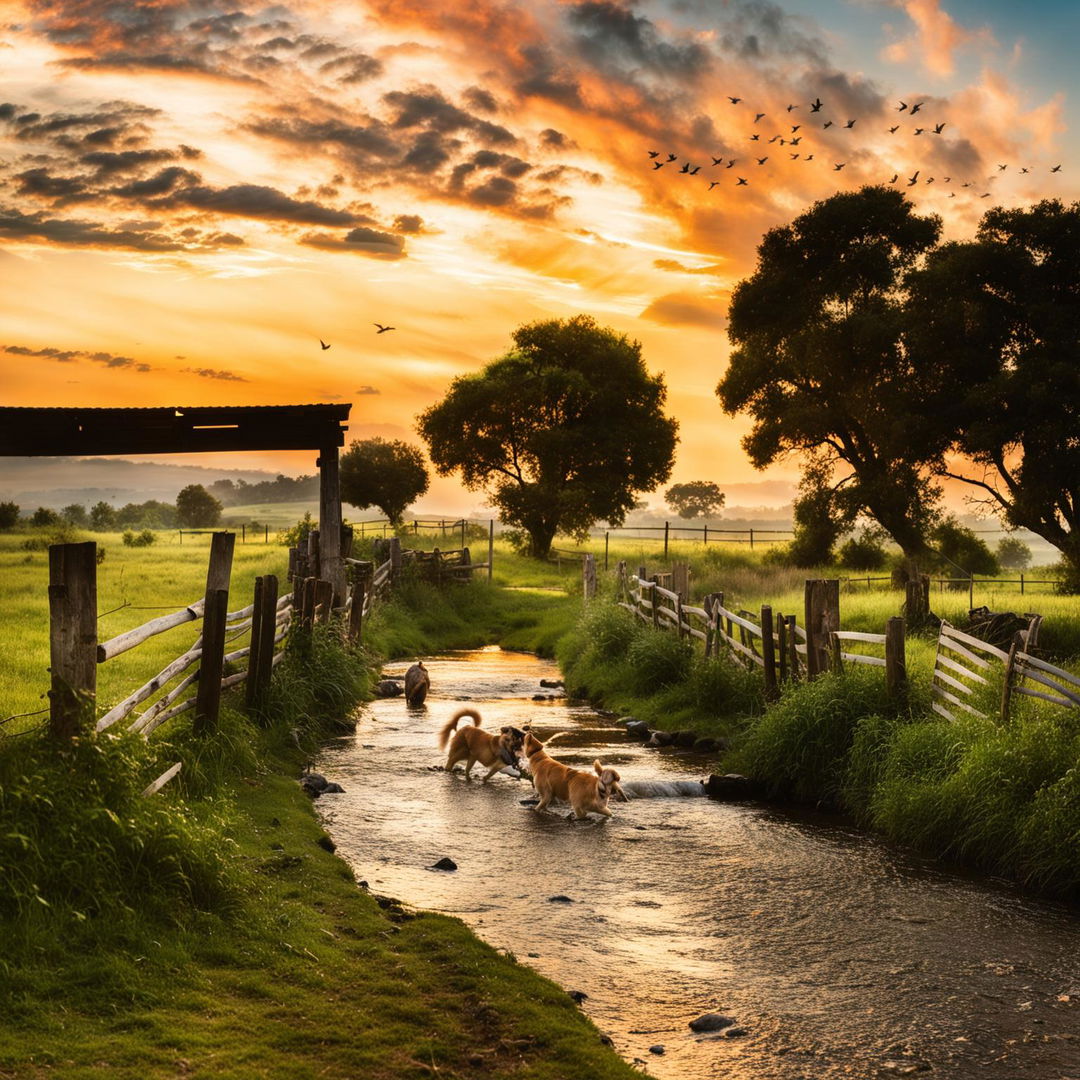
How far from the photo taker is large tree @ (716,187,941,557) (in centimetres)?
3566

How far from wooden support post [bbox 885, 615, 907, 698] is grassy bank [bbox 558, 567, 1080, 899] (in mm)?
119

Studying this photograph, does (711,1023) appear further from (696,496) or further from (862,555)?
(696,496)

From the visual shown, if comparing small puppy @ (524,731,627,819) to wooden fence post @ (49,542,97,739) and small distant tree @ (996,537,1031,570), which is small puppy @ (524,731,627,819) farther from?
small distant tree @ (996,537,1031,570)

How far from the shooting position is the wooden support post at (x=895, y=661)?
11.5 metres

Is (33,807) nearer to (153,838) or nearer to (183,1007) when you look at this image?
(153,838)

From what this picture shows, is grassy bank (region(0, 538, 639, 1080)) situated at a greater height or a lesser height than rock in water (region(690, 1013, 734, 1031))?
greater

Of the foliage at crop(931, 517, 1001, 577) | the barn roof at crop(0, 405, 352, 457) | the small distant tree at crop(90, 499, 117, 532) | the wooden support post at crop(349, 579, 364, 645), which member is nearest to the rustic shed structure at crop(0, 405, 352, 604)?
the barn roof at crop(0, 405, 352, 457)

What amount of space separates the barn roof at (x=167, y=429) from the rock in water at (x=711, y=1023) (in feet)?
48.1

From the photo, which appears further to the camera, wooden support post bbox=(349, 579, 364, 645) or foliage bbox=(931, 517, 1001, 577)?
foliage bbox=(931, 517, 1001, 577)

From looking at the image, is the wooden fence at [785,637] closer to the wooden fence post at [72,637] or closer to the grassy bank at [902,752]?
the grassy bank at [902,752]

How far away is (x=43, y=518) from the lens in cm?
5516

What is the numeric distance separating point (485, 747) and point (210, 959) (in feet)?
20.6

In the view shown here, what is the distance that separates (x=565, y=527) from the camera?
2008 inches

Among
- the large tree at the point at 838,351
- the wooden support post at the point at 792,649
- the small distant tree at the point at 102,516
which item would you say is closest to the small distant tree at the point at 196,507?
the small distant tree at the point at 102,516
